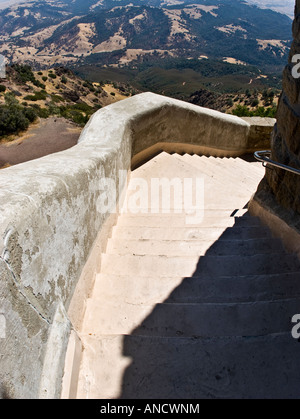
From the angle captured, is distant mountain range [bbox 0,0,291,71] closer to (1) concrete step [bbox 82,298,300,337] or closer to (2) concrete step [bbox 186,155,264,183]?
(2) concrete step [bbox 186,155,264,183]

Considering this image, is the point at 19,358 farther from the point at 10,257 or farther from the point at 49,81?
the point at 49,81

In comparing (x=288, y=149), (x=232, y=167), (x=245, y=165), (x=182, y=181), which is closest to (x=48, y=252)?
(x=288, y=149)

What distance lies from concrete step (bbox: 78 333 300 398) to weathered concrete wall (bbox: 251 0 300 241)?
4.54 ft

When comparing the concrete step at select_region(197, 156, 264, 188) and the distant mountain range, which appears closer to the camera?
the concrete step at select_region(197, 156, 264, 188)

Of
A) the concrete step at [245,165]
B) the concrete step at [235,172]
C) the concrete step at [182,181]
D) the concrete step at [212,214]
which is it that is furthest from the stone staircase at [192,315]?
the concrete step at [245,165]

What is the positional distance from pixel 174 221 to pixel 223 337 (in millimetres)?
1824

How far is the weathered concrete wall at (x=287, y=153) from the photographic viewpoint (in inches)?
111

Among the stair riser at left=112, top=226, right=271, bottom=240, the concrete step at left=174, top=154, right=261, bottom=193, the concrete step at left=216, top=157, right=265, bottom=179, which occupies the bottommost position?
the concrete step at left=216, top=157, right=265, bottom=179

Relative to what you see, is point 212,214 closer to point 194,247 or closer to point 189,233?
point 189,233

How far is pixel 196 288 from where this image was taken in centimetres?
246

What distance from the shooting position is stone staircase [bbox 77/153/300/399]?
5.69ft

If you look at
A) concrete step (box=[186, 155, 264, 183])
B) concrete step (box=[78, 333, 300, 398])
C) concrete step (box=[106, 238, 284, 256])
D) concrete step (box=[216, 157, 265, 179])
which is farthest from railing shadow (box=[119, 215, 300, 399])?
concrete step (box=[216, 157, 265, 179])

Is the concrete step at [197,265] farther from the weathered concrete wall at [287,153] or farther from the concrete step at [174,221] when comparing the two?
the concrete step at [174,221]
